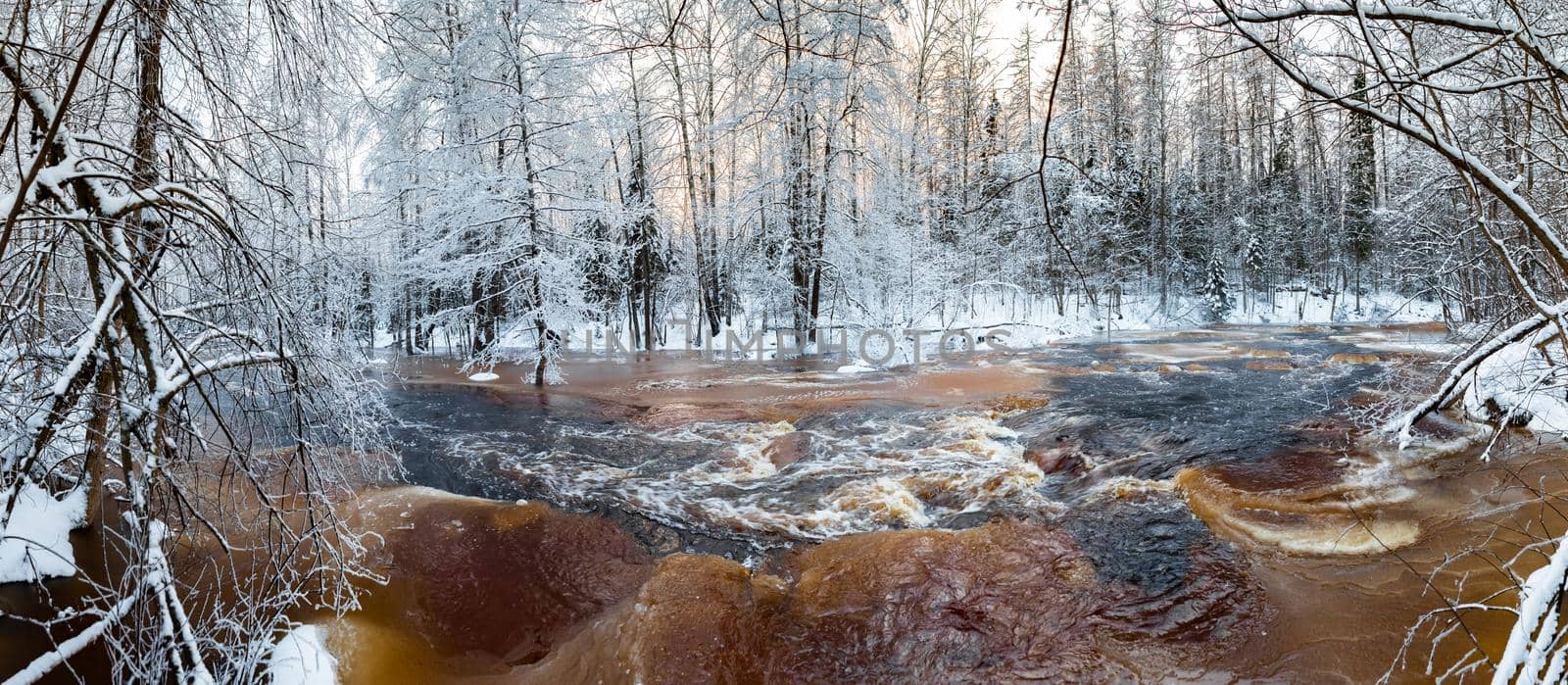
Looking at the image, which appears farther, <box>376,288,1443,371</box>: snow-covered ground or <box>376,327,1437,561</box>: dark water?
<box>376,288,1443,371</box>: snow-covered ground

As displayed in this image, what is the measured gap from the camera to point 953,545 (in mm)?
4879

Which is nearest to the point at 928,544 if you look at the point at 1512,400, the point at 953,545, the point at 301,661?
the point at 953,545

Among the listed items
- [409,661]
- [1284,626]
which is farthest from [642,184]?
[1284,626]

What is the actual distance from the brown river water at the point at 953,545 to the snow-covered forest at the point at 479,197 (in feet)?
2.40

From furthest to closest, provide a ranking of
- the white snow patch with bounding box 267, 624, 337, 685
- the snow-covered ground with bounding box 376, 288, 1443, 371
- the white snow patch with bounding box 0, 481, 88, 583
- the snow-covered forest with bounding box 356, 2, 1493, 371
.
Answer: the snow-covered ground with bounding box 376, 288, 1443, 371, the snow-covered forest with bounding box 356, 2, 1493, 371, the white snow patch with bounding box 0, 481, 88, 583, the white snow patch with bounding box 267, 624, 337, 685

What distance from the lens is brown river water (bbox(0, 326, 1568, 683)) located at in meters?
3.65

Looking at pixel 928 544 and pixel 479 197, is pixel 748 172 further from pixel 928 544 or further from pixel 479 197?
pixel 928 544

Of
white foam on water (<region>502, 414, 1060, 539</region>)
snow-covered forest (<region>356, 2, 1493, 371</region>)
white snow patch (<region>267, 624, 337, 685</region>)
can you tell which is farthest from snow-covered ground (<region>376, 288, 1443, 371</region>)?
white snow patch (<region>267, 624, 337, 685</region>)

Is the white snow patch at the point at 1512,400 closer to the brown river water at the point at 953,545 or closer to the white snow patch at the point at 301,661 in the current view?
the brown river water at the point at 953,545

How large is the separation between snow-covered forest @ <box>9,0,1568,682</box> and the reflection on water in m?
0.88

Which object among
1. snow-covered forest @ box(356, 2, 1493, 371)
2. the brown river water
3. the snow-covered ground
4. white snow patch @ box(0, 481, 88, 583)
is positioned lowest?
the brown river water

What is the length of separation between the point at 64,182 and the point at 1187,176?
3654 centimetres

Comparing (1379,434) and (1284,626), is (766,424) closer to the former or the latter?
(1284,626)

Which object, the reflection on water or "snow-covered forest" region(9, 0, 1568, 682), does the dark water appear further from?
"snow-covered forest" region(9, 0, 1568, 682)
